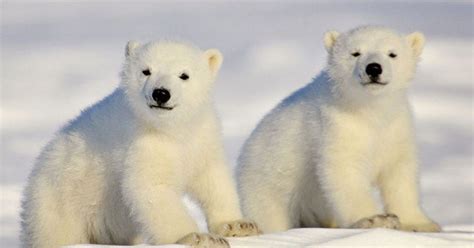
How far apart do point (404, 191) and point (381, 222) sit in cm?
126

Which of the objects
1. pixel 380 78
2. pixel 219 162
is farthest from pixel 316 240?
pixel 380 78

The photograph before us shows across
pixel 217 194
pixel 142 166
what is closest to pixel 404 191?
pixel 217 194

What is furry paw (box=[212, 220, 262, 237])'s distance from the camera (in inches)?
409

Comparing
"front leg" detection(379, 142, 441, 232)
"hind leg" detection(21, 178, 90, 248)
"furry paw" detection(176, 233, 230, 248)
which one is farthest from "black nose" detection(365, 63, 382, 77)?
"hind leg" detection(21, 178, 90, 248)

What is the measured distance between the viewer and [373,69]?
38.1 ft

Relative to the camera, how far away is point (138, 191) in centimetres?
1058

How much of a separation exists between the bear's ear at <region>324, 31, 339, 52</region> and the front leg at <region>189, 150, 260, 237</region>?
1.97m

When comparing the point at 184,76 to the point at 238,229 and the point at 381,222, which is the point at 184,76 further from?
the point at 381,222

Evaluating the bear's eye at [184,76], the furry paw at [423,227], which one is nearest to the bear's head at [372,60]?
the furry paw at [423,227]

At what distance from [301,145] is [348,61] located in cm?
102

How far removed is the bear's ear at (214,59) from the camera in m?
11.1

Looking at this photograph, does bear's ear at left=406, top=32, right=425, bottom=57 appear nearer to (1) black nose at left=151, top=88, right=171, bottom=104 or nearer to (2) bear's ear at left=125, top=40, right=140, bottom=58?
(2) bear's ear at left=125, top=40, right=140, bottom=58

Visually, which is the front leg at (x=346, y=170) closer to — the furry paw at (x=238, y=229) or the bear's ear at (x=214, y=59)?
the furry paw at (x=238, y=229)

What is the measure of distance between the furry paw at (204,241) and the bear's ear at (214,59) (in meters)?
1.90
